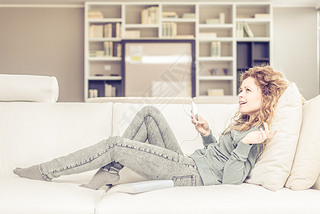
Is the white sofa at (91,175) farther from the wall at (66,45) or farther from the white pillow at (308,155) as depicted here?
the wall at (66,45)

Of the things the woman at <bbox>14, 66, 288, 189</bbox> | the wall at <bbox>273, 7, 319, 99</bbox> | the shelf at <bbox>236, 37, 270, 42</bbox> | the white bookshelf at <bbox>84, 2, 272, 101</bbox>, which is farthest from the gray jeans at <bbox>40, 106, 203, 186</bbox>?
the wall at <bbox>273, 7, 319, 99</bbox>

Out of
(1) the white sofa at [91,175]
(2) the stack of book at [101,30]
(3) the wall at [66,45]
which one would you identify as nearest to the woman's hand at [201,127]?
(1) the white sofa at [91,175]

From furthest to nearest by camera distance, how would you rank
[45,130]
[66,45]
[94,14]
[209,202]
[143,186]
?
[66,45] → [94,14] → [45,130] → [143,186] → [209,202]

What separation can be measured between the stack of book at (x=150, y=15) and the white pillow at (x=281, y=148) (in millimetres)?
5069

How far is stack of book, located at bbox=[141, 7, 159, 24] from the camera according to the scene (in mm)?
6449

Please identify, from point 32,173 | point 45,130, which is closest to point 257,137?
point 32,173

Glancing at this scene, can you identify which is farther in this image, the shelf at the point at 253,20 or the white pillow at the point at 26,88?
the shelf at the point at 253,20

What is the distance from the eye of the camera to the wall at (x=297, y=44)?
274 inches

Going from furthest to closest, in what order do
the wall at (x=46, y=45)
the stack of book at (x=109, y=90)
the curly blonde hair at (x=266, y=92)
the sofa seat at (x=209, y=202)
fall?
the wall at (x=46, y=45), the stack of book at (x=109, y=90), the curly blonde hair at (x=266, y=92), the sofa seat at (x=209, y=202)

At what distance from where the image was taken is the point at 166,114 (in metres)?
2.16

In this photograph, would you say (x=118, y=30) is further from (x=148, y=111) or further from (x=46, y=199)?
(x=46, y=199)

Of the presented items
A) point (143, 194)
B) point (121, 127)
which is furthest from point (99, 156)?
point (121, 127)

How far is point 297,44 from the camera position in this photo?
276 inches

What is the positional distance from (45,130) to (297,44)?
6.03m
